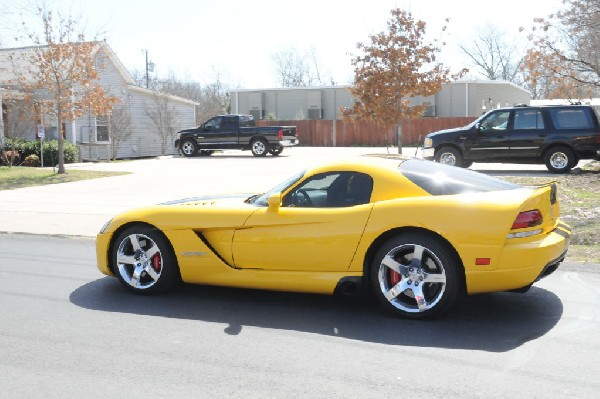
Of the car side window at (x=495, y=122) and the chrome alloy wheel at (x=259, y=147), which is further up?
the car side window at (x=495, y=122)

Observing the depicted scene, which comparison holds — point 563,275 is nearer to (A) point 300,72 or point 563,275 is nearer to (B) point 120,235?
(B) point 120,235

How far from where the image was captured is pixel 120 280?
6.46 m

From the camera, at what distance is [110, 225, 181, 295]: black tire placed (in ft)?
20.4

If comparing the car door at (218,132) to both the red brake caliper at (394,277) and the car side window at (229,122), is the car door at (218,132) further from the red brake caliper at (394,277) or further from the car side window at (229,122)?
the red brake caliper at (394,277)

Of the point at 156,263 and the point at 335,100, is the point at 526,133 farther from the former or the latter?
the point at 335,100

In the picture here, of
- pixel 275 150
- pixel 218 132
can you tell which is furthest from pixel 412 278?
pixel 218 132

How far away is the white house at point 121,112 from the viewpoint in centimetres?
2856

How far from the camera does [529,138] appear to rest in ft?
60.3

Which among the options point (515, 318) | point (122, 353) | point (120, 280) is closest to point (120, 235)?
point (120, 280)

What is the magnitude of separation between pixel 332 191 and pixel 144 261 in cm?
190

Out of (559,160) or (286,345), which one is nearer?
(286,345)

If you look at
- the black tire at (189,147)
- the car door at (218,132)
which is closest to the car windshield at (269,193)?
the car door at (218,132)

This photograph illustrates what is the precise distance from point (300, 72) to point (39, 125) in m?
61.5

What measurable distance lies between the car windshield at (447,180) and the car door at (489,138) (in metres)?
13.3
